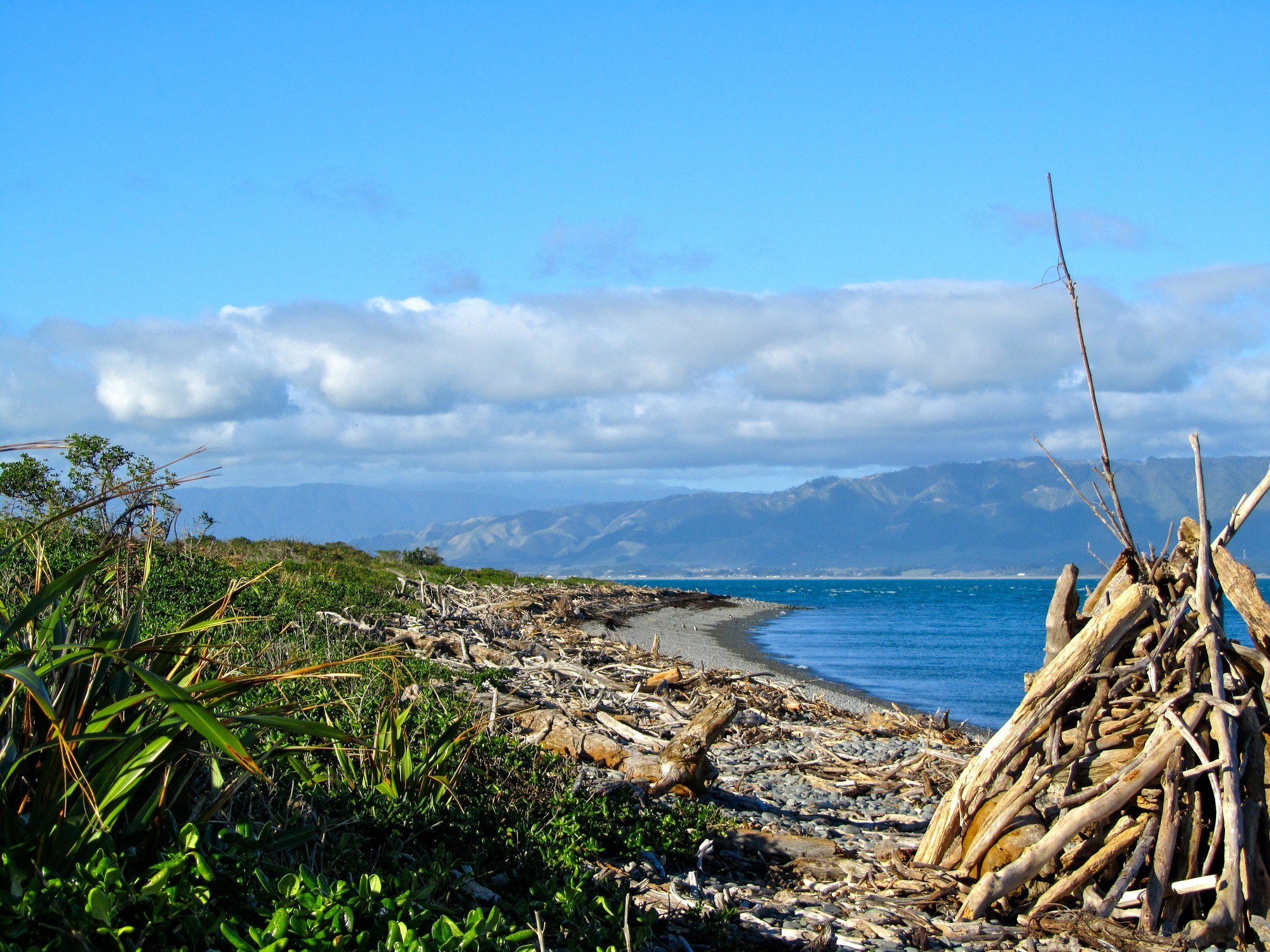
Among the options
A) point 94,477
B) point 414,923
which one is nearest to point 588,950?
point 414,923

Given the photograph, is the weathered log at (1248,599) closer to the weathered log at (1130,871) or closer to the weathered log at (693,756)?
the weathered log at (1130,871)

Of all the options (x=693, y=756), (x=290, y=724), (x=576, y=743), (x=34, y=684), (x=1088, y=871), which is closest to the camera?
(x=34, y=684)

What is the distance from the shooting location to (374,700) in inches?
325

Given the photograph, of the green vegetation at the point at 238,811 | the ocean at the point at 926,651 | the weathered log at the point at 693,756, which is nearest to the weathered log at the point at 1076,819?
the green vegetation at the point at 238,811

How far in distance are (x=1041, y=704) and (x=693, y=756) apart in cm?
331

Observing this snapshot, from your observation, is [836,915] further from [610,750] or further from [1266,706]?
[610,750]

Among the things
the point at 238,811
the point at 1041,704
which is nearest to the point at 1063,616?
the point at 1041,704

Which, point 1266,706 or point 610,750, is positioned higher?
point 1266,706

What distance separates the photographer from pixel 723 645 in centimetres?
3569

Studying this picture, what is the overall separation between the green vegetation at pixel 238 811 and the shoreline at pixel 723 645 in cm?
1153

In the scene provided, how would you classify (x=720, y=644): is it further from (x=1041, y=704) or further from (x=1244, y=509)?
(x=1244, y=509)

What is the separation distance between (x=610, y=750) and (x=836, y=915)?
12.2ft

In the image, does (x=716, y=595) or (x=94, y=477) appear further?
(x=716, y=595)

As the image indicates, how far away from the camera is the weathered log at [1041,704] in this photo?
6.33 m
